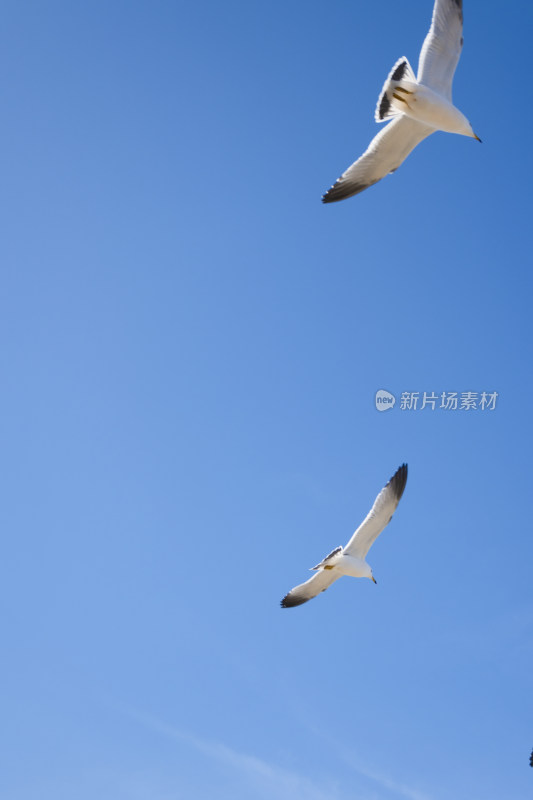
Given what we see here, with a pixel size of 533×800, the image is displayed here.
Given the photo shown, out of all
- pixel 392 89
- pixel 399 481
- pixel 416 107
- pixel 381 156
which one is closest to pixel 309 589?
pixel 399 481

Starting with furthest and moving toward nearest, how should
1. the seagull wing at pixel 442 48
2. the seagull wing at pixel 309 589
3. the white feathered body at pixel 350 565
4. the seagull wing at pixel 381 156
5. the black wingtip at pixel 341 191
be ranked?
the seagull wing at pixel 309 589, the white feathered body at pixel 350 565, the black wingtip at pixel 341 191, the seagull wing at pixel 381 156, the seagull wing at pixel 442 48

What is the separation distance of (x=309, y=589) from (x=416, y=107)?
9.72 m

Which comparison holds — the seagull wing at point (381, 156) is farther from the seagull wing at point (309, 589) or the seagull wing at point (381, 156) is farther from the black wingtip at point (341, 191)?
the seagull wing at point (309, 589)

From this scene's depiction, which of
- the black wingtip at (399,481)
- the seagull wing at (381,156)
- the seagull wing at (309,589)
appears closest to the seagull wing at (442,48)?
the seagull wing at (381,156)

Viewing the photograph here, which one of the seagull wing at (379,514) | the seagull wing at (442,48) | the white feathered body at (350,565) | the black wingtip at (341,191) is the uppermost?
the seagull wing at (442,48)

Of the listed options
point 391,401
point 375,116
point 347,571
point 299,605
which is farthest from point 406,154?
point 299,605

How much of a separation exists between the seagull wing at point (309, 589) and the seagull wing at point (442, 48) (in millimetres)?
9415

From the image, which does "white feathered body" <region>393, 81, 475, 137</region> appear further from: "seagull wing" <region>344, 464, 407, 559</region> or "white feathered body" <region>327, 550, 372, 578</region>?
"white feathered body" <region>327, 550, 372, 578</region>

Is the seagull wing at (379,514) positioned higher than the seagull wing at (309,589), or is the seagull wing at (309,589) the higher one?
the seagull wing at (379,514)

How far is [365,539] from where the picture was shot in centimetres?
1614

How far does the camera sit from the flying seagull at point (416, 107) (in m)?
11.8

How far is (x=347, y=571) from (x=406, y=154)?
Answer: 26.7ft

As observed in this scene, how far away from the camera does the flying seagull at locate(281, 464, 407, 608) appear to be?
1585 cm

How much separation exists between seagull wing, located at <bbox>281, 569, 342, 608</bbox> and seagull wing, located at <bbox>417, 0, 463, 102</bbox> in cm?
941
